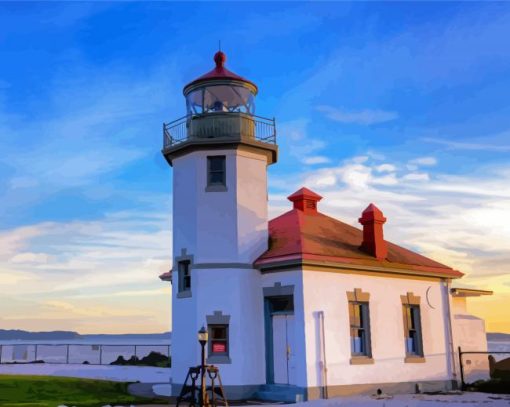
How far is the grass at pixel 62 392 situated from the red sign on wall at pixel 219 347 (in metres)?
2.19

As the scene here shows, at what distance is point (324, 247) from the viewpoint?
766 inches

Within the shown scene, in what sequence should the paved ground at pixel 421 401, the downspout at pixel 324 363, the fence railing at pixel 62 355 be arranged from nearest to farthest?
the paved ground at pixel 421 401 < the downspout at pixel 324 363 < the fence railing at pixel 62 355

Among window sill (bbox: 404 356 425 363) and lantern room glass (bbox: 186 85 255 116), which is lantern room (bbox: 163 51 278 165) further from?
window sill (bbox: 404 356 425 363)

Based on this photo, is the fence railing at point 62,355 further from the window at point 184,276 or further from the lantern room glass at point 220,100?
the lantern room glass at point 220,100

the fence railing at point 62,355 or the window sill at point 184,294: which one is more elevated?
the window sill at point 184,294

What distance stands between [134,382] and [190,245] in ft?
22.6

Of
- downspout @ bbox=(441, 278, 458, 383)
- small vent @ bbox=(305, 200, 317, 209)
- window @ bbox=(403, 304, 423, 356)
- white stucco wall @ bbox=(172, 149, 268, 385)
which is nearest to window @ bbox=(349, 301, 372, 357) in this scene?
window @ bbox=(403, 304, 423, 356)

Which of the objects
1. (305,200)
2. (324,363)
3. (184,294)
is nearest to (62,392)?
(184,294)

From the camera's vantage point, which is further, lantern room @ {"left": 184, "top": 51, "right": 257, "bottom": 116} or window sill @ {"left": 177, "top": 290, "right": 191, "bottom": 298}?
lantern room @ {"left": 184, "top": 51, "right": 257, "bottom": 116}

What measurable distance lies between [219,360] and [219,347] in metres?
0.39

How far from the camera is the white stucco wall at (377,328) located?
1825 centimetres

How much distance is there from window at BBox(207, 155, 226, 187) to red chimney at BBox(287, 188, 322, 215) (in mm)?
4161

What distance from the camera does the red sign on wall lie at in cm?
1862

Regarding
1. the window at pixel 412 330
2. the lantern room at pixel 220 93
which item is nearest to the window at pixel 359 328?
the window at pixel 412 330
